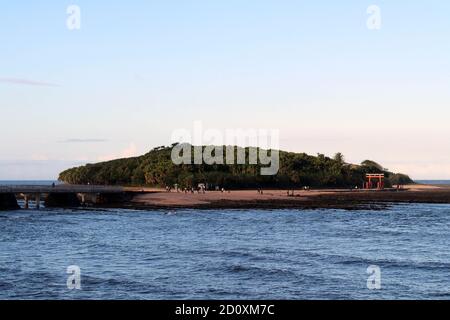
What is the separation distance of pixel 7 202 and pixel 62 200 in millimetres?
10872

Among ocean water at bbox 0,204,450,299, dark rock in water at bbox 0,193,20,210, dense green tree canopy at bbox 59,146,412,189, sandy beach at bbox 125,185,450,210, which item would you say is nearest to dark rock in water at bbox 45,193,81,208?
sandy beach at bbox 125,185,450,210

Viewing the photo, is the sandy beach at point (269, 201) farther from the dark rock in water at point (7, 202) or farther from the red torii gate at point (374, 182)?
the red torii gate at point (374, 182)

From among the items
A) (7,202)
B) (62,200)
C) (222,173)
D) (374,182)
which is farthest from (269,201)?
(374,182)

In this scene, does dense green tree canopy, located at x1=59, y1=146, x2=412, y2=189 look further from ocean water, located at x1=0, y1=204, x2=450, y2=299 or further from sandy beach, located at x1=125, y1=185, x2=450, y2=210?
ocean water, located at x1=0, y1=204, x2=450, y2=299

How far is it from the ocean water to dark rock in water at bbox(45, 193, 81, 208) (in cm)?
2790

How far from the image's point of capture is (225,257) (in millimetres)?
41281

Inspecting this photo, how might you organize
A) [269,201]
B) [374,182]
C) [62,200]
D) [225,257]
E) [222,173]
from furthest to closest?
[374,182] < [222,173] < [62,200] < [269,201] < [225,257]

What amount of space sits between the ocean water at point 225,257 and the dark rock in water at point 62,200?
27898mm

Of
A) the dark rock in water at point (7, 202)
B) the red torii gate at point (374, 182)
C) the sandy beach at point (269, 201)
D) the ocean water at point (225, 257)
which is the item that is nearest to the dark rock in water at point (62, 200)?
the sandy beach at point (269, 201)

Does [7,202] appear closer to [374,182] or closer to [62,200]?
[62,200]

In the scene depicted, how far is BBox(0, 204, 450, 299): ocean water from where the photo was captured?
30.5 metres

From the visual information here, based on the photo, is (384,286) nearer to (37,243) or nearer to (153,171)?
(37,243)
